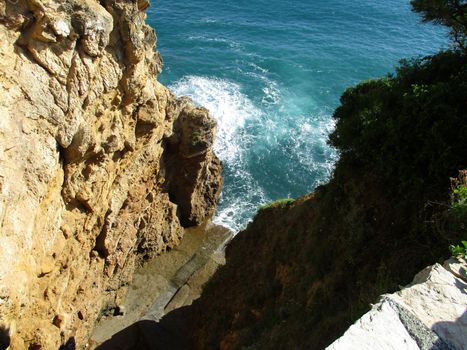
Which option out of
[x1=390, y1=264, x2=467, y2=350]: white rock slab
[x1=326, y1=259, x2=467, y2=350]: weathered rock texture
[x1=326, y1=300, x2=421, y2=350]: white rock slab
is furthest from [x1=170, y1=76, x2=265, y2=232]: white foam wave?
[x1=326, y1=300, x2=421, y2=350]: white rock slab

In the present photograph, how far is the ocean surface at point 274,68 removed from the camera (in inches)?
1485

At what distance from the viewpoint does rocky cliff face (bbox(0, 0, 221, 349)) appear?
519 inches

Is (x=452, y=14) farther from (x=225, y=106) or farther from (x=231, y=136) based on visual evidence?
(x=225, y=106)

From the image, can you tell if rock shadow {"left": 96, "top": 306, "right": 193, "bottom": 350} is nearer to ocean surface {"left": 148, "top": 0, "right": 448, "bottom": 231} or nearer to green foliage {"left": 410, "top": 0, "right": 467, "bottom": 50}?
ocean surface {"left": 148, "top": 0, "right": 448, "bottom": 231}

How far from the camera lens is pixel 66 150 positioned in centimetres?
1573

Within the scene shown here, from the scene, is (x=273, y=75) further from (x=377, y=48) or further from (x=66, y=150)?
(x=66, y=150)

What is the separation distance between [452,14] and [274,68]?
34.0 m

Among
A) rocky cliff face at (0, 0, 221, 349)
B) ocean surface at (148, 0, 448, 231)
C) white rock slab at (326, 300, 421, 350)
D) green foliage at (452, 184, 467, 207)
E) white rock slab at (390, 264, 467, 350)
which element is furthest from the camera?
ocean surface at (148, 0, 448, 231)

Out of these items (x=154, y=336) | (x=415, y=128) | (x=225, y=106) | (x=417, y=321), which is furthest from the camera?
(x=225, y=106)

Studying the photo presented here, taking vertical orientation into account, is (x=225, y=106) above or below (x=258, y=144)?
above

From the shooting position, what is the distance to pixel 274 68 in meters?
48.8

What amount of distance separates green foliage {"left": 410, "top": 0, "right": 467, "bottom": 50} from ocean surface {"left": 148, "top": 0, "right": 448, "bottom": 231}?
69.0 feet

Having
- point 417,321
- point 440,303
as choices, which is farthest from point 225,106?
point 417,321

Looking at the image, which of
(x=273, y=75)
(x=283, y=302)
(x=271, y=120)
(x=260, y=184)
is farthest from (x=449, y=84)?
(x=273, y=75)
